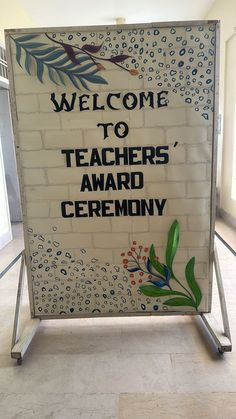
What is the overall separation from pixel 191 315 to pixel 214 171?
100 centimetres

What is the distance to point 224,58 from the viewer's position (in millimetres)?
4418

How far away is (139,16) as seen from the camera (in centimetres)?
520

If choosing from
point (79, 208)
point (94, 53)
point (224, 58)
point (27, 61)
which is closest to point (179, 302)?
point (79, 208)

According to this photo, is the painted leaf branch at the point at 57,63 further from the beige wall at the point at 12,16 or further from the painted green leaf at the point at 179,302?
the beige wall at the point at 12,16

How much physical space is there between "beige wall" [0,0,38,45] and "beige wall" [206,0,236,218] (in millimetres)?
2858

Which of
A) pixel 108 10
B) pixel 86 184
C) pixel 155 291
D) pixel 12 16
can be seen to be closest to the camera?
pixel 86 184

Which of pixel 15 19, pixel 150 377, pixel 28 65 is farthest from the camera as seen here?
pixel 15 19

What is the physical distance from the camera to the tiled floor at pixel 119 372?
1.42 meters

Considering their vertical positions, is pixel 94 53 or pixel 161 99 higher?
pixel 94 53

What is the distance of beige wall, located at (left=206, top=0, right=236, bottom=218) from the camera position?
13.4 feet

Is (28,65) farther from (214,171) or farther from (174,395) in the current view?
(174,395)

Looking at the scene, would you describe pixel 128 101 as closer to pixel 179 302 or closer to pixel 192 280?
pixel 192 280

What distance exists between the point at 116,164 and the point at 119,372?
114 centimetres

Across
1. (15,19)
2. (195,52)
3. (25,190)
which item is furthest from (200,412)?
(15,19)
